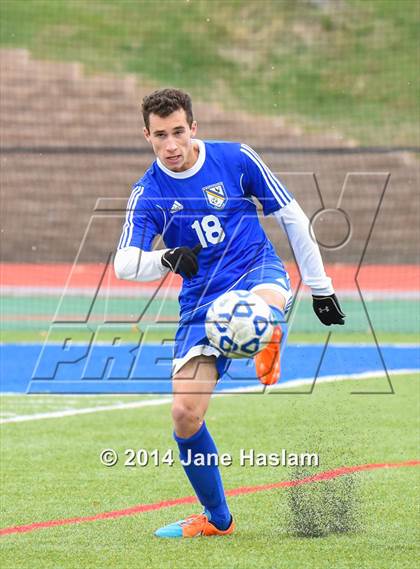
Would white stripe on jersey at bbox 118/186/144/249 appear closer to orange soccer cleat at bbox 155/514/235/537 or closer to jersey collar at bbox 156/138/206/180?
jersey collar at bbox 156/138/206/180

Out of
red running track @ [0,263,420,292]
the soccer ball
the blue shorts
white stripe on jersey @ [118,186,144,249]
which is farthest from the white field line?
red running track @ [0,263,420,292]

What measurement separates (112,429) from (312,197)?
12652 mm

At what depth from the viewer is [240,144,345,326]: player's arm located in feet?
18.9

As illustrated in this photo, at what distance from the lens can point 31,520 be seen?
20.4 feet

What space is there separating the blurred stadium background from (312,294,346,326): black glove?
7.84 meters

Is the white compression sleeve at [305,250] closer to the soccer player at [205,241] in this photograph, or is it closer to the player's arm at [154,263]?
Answer: the soccer player at [205,241]

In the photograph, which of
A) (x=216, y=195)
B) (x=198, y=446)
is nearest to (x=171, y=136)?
(x=216, y=195)

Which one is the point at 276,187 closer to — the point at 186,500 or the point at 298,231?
the point at 298,231

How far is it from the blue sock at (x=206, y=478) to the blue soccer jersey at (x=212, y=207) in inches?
26.0

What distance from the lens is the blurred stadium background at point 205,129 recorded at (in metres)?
16.5

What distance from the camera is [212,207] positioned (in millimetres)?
5750

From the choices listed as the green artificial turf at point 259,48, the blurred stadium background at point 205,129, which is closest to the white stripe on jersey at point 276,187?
the blurred stadium background at point 205,129

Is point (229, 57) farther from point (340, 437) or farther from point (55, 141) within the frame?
point (340, 437)

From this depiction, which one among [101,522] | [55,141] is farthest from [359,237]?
[101,522]
